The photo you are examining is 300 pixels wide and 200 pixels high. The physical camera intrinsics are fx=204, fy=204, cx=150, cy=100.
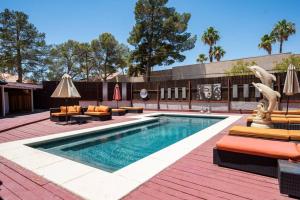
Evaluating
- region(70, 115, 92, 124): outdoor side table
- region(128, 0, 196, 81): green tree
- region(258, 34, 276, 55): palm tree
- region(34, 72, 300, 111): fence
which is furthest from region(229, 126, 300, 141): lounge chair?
region(258, 34, 276, 55): palm tree

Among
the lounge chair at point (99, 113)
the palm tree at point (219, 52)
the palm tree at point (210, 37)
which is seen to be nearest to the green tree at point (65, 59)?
the palm tree at point (210, 37)

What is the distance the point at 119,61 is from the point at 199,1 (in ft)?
63.5

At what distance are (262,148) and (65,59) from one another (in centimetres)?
3279

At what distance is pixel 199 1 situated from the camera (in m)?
12.5

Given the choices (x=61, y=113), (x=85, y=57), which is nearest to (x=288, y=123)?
(x=61, y=113)

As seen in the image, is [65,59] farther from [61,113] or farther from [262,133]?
[262,133]

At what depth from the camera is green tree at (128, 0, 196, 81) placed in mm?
22984

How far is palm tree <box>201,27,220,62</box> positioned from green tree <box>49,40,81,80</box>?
18.7 meters

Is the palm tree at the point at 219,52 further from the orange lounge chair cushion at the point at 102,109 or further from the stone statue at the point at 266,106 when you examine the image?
the stone statue at the point at 266,106

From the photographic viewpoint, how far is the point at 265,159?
3301mm

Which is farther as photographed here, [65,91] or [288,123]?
[65,91]

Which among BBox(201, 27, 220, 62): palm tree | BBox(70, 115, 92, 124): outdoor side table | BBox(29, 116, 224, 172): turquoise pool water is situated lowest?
BBox(29, 116, 224, 172): turquoise pool water

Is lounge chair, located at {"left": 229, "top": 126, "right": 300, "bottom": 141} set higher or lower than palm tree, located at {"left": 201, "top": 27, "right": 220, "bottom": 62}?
lower

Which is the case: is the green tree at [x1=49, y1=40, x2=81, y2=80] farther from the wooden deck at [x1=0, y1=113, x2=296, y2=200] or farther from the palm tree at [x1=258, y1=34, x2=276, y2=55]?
the wooden deck at [x1=0, y1=113, x2=296, y2=200]
